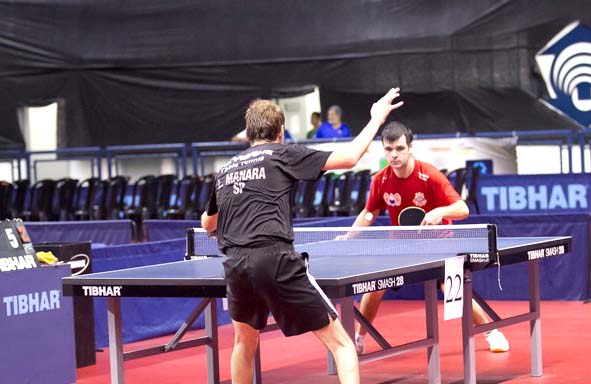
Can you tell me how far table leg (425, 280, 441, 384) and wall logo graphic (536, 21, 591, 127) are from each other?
1181cm

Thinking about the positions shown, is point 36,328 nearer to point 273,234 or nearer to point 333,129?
point 273,234

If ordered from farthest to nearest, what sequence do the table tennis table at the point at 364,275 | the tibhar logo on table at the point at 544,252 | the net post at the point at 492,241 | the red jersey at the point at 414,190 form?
1. the red jersey at the point at 414,190
2. the tibhar logo on table at the point at 544,252
3. the net post at the point at 492,241
4. the table tennis table at the point at 364,275

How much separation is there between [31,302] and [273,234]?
2.87 meters

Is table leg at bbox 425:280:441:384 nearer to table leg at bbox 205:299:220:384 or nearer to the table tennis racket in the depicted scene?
the table tennis racket

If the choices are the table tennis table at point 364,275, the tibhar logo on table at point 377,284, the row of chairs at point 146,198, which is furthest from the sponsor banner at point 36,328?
the row of chairs at point 146,198

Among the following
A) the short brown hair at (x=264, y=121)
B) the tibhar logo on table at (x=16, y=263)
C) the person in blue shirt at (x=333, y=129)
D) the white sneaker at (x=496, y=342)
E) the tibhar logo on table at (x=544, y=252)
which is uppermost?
the person in blue shirt at (x=333, y=129)

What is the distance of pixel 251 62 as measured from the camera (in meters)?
21.1

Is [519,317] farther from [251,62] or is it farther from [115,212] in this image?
[251,62]

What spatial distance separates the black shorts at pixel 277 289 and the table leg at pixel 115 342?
1158 mm

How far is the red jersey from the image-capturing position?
332 inches

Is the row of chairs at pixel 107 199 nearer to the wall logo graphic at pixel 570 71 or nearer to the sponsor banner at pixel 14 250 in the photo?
the wall logo graphic at pixel 570 71

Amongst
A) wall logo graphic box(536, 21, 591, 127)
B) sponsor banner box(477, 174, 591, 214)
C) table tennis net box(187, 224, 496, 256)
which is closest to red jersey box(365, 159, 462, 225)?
table tennis net box(187, 224, 496, 256)

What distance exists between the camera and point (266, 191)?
5.85 m

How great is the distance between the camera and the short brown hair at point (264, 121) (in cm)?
596
